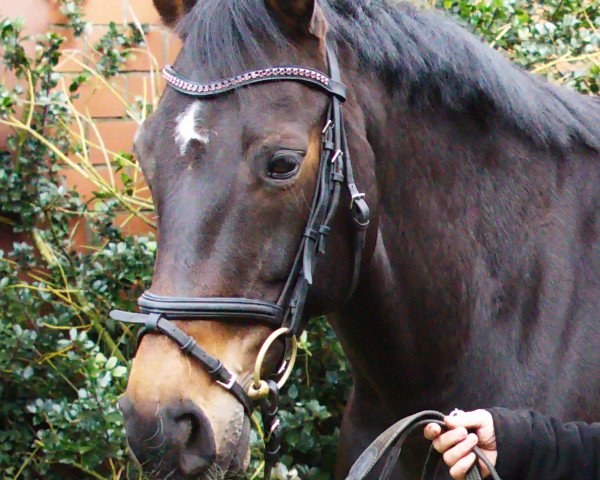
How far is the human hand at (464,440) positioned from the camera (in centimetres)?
175

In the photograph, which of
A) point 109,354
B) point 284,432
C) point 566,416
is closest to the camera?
point 566,416

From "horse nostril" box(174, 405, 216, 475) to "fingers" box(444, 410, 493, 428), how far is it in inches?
19.3

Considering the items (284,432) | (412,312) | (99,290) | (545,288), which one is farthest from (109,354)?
(545,288)

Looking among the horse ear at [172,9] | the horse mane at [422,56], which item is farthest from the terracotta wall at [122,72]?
the horse mane at [422,56]

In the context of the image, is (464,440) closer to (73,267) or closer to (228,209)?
(228,209)

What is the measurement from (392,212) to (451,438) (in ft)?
2.08

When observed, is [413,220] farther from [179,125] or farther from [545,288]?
[179,125]

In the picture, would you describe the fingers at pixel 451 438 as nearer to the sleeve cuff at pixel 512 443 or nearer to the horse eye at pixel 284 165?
the sleeve cuff at pixel 512 443

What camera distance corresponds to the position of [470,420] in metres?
1.77

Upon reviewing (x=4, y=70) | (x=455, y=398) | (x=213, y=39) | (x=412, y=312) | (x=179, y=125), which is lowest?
(x=4, y=70)

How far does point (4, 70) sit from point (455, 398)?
8.29 ft

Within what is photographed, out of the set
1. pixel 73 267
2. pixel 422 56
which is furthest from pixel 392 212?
pixel 73 267

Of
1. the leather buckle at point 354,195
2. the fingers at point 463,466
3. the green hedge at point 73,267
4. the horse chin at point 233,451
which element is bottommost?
the green hedge at point 73,267

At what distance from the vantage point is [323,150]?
195 cm
